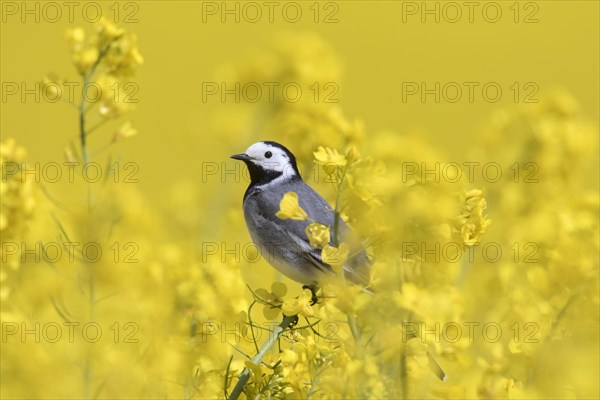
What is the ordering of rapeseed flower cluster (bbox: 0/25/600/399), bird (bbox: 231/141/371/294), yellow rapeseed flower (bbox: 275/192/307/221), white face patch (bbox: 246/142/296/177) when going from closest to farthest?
rapeseed flower cluster (bbox: 0/25/600/399), yellow rapeseed flower (bbox: 275/192/307/221), bird (bbox: 231/141/371/294), white face patch (bbox: 246/142/296/177)

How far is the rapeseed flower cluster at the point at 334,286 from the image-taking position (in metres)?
2.54

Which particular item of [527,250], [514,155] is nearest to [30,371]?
[527,250]

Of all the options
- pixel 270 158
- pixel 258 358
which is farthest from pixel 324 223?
pixel 270 158

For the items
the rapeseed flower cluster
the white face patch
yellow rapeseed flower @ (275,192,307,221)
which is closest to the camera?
the rapeseed flower cluster

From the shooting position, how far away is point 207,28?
2269 cm

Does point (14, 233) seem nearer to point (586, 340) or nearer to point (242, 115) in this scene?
point (586, 340)

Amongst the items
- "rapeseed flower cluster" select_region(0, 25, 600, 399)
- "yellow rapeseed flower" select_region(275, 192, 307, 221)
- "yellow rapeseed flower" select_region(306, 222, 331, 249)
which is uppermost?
"yellow rapeseed flower" select_region(275, 192, 307, 221)

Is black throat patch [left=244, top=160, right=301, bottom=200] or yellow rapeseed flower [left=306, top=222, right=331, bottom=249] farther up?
yellow rapeseed flower [left=306, top=222, right=331, bottom=249]

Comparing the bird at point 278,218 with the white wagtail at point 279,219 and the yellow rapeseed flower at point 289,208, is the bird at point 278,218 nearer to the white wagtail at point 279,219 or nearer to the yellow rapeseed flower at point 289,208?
the white wagtail at point 279,219

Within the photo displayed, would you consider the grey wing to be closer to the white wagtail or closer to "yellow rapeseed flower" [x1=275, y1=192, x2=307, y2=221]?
the white wagtail

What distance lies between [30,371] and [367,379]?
169cm

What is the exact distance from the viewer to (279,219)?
4258 mm

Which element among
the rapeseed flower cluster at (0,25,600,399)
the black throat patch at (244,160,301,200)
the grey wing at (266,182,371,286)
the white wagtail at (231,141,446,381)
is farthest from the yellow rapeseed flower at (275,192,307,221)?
the black throat patch at (244,160,301,200)

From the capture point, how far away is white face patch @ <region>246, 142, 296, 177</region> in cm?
455
